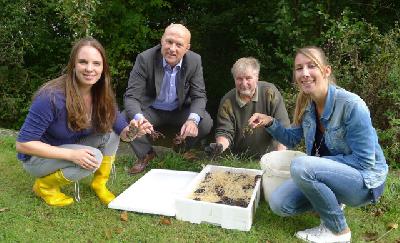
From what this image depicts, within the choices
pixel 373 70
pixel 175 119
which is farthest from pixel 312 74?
pixel 373 70

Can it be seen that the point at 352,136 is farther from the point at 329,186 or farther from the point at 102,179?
the point at 102,179

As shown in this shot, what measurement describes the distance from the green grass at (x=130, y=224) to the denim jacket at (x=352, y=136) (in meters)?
0.56

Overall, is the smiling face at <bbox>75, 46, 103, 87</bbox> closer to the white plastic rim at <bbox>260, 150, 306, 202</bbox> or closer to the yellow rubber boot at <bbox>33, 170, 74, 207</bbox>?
the yellow rubber boot at <bbox>33, 170, 74, 207</bbox>

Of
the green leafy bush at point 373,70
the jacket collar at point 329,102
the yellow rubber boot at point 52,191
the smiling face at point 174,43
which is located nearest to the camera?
the jacket collar at point 329,102

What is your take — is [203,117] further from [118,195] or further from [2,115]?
[2,115]

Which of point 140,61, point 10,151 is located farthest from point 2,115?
point 140,61

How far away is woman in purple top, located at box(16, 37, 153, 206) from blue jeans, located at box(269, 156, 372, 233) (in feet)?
4.54

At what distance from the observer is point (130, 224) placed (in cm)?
321

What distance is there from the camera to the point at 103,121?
3504 millimetres

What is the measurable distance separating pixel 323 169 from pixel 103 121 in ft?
5.60

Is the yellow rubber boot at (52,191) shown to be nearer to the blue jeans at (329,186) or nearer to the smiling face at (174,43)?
the smiling face at (174,43)

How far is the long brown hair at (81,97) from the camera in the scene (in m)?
3.24

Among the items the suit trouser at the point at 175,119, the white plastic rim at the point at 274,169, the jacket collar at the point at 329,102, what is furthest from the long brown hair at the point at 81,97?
the jacket collar at the point at 329,102

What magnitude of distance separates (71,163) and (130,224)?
0.63 meters
